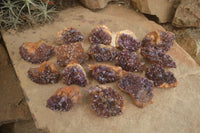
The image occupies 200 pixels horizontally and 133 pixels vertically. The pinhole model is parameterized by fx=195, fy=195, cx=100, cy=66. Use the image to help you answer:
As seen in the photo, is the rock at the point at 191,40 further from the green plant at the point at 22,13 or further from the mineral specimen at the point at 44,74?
the mineral specimen at the point at 44,74

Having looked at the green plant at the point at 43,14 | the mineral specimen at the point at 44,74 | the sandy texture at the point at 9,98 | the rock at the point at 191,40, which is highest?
the green plant at the point at 43,14

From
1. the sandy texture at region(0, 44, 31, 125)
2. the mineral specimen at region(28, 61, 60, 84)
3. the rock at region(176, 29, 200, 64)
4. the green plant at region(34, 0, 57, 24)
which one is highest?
the green plant at region(34, 0, 57, 24)

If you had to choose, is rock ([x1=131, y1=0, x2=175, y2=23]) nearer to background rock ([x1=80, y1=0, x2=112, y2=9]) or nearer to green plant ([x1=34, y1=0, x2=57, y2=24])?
background rock ([x1=80, y1=0, x2=112, y2=9])

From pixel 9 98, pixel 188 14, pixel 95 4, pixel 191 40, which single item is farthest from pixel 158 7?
pixel 9 98

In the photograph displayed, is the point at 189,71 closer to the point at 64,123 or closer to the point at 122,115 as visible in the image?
the point at 122,115

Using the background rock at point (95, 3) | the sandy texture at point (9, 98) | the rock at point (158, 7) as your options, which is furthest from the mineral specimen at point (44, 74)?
the rock at point (158, 7)

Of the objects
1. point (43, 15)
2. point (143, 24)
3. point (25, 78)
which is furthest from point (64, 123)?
point (143, 24)

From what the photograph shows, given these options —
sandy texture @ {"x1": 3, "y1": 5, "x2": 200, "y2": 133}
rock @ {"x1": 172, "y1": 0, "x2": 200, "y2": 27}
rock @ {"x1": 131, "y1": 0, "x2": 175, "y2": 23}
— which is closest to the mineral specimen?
sandy texture @ {"x1": 3, "y1": 5, "x2": 200, "y2": 133}
